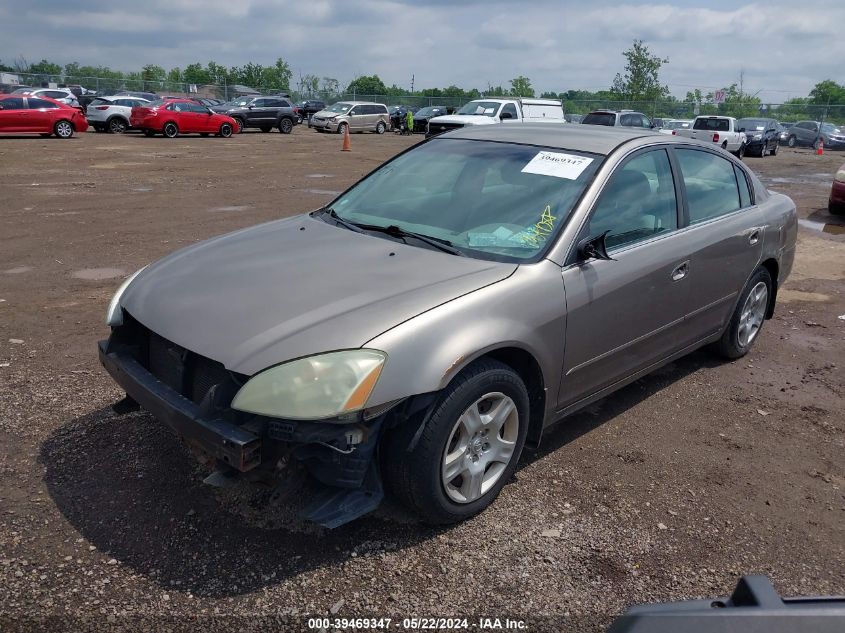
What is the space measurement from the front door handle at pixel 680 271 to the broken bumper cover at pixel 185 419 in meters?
2.65

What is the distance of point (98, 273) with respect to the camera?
275 inches

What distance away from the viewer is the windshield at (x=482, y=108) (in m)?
25.0

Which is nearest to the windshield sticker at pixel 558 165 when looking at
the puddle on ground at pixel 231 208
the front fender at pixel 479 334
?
the front fender at pixel 479 334

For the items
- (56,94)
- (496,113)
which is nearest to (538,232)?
(496,113)

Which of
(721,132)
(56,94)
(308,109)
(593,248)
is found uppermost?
(308,109)

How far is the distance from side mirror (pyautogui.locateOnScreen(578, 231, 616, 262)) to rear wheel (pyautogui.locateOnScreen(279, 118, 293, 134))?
105ft

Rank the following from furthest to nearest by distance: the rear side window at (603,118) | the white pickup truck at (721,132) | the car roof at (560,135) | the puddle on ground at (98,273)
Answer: the white pickup truck at (721,132)
the rear side window at (603,118)
the puddle on ground at (98,273)
the car roof at (560,135)

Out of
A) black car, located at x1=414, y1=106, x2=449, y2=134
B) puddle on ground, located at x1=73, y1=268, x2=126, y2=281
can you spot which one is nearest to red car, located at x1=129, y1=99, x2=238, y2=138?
black car, located at x1=414, y1=106, x2=449, y2=134

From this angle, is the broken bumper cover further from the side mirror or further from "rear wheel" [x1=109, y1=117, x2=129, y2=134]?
"rear wheel" [x1=109, y1=117, x2=129, y2=134]

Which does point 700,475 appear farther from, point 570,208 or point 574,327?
point 570,208

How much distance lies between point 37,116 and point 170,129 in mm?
4628

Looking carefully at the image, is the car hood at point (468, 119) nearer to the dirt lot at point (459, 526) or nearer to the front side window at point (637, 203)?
the dirt lot at point (459, 526)

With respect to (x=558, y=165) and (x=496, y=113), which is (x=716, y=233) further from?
(x=496, y=113)

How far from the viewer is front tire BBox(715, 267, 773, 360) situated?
5.02m
